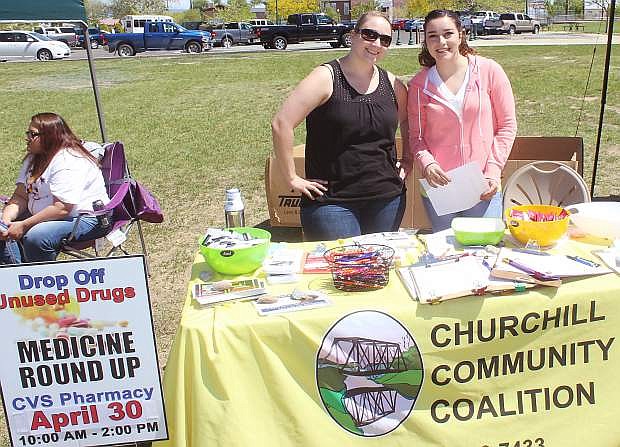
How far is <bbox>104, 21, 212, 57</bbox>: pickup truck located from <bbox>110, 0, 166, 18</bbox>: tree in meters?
59.2

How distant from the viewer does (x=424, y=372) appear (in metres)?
1.94

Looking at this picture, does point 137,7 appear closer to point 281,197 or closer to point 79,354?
point 281,197

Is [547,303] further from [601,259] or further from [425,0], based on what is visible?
[425,0]

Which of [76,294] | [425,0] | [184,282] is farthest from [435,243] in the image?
[425,0]

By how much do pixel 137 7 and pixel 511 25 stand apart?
6362cm

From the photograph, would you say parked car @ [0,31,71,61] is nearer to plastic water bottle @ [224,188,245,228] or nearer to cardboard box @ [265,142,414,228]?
cardboard box @ [265,142,414,228]

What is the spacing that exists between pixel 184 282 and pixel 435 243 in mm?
2225

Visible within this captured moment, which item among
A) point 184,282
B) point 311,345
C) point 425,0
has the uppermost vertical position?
point 425,0

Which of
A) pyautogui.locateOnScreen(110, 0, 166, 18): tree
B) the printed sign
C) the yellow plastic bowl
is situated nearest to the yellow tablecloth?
the printed sign

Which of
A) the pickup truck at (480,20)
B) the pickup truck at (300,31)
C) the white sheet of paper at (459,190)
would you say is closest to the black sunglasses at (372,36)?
the white sheet of paper at (459,190)

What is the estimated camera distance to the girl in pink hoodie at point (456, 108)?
251cm

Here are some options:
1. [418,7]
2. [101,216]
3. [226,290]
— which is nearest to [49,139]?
[101,216]

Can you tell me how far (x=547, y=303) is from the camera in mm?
1957

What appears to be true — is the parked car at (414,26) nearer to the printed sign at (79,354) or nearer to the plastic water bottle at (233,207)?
the plastic water bottle at (233,207)
